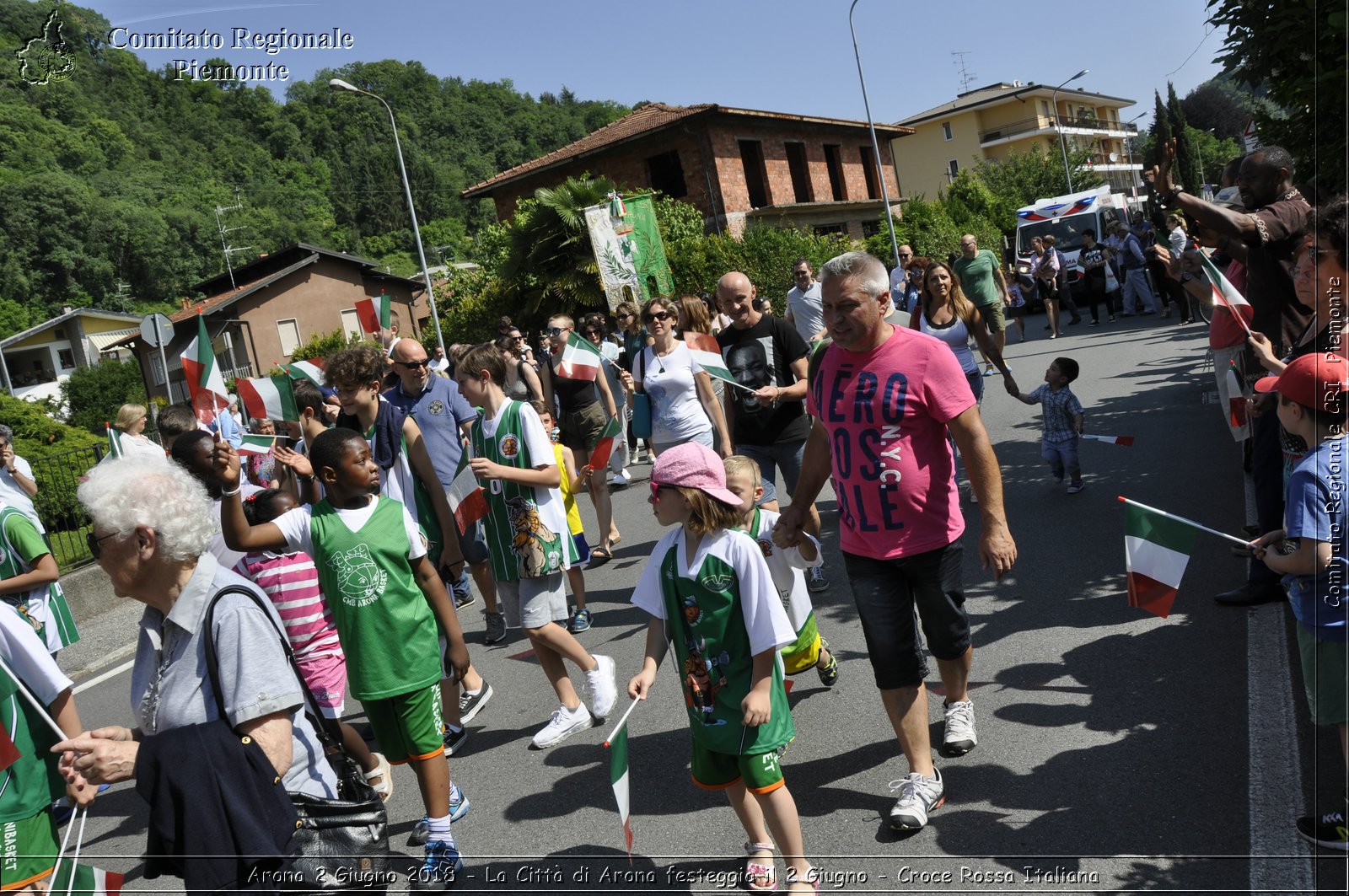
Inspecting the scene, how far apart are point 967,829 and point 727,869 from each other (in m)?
0.87

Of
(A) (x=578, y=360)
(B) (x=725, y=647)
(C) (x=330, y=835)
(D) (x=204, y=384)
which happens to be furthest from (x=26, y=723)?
(A) (x=578, y=360)

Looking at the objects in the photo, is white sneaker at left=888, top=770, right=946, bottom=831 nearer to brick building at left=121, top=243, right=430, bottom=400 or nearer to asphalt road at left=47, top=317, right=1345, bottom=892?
asphalt road at left=47, top=317, right=1345, bottom=892

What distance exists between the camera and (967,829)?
3.54 m

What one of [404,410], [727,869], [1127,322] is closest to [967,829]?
[727,869]

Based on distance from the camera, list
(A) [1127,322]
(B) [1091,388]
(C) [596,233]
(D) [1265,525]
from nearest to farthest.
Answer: (D) [1265,525] < (B) [1091,388] < (C) [596,233] < (A) [1127,322]

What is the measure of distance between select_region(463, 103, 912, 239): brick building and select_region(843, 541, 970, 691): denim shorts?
25.4 m

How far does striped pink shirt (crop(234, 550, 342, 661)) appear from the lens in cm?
444

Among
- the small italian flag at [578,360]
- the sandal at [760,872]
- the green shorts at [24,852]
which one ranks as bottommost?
the sandal at [760,872]

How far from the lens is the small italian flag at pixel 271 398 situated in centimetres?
552

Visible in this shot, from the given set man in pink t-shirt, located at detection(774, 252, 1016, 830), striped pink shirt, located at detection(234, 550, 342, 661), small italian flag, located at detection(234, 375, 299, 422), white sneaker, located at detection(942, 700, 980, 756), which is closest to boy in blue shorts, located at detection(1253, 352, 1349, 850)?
Answer: man in pink t-shirt, located at detection(774, 252, 1016, 830)

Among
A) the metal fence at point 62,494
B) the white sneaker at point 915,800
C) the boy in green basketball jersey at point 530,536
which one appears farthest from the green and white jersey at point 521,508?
the metal fence at point 62,494

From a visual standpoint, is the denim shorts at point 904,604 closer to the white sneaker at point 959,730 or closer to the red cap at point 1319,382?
Result: the white sneaker at point 959,730

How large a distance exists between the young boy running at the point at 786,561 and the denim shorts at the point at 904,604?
470 millimetres

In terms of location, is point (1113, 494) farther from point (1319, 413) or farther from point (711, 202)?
point (711, 202)
